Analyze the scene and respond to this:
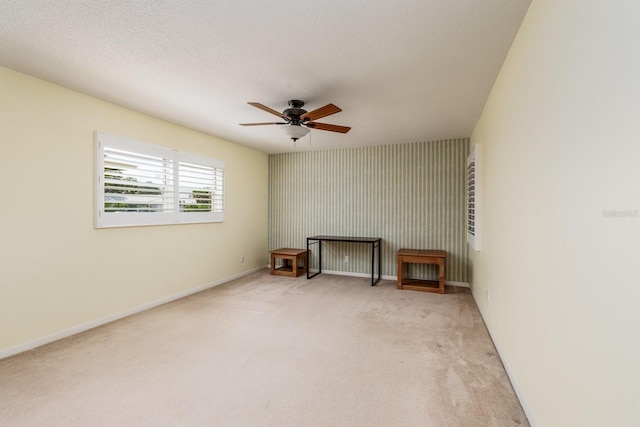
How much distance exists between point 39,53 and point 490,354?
4.30 metres

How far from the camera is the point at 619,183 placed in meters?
0.93

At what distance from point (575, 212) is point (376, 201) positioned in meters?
4.16

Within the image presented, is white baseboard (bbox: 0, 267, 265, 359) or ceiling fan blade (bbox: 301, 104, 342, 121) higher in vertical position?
ceiling fan blade (bbox: 301, 104, 342, 121)

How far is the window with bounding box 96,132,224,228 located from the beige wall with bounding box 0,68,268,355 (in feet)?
0.33

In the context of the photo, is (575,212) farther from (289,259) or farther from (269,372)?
(289,259)

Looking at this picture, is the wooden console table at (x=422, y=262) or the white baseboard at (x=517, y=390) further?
the wooden console table at (x=422, y=262)

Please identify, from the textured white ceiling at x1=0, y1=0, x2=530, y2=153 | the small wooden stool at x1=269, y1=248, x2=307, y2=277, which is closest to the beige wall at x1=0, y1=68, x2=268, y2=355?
the textured white ceiling at x1=0, y1=0, x2=530, y2=153

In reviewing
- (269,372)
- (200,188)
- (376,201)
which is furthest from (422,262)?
(200,188)

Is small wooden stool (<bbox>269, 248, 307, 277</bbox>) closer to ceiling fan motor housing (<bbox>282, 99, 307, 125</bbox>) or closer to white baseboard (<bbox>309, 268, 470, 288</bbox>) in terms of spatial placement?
white baseboard (<bbox>309, 268, 470, 288</bbox>)

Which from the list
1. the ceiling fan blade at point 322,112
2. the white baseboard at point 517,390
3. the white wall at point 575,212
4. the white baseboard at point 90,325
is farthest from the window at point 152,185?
the white baseboard at point 517,390

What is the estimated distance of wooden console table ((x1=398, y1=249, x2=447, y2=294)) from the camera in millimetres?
4363

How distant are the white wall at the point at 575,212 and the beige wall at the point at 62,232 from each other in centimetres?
386

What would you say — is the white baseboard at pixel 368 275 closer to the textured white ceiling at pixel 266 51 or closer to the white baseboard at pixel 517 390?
the white baseboard at pixel 517 390

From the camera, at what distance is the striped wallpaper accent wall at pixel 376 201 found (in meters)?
4.86
